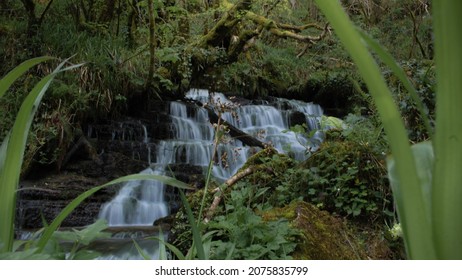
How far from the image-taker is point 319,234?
174 cm

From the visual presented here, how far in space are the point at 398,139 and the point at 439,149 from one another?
0.04 metres

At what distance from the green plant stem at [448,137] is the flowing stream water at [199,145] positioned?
4.79ft

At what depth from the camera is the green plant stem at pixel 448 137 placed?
0.34 m

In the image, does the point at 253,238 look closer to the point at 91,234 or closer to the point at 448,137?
Result: the point at 91,234

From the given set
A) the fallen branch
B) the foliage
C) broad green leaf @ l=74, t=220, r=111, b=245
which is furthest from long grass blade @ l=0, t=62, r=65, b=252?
the fallen branch

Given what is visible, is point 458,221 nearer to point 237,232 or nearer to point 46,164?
point 237,232

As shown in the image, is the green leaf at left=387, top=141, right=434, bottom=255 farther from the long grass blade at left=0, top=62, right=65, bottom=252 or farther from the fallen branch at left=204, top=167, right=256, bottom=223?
the fallen branch at left=204, top=167, right=256, bottom=223

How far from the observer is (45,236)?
620 mm

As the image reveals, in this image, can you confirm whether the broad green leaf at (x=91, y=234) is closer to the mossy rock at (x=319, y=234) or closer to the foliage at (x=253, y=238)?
the foliage at (x=253, y=238)

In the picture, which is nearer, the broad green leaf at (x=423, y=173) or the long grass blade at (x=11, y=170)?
the broad green leaf at (x=423, y=173)

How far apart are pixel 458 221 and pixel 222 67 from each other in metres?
6.72

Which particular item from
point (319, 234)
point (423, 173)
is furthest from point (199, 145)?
point (423, 173)

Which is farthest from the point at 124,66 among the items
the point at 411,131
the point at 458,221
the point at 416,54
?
the point at 416,54

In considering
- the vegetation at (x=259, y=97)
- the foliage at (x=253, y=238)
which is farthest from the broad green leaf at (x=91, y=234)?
the foliage at (x=253, y=238)
